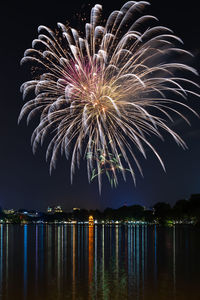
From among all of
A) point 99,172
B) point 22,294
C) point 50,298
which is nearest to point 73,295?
point 50,298

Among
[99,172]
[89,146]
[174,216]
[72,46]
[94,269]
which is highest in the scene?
[72,46]

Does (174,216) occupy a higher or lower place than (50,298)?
lower

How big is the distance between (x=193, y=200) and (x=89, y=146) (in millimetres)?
134974

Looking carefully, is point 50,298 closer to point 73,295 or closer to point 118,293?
point 73,295

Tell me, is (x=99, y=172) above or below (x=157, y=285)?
above

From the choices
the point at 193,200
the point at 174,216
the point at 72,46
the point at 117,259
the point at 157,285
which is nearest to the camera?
the point at 157,285

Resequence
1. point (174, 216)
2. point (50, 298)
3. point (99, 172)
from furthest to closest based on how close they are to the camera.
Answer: point (174, 216) < point (99, 172) < point (50, 298)

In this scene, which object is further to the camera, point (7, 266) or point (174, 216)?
point (174, 216)

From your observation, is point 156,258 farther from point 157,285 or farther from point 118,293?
point 118,293

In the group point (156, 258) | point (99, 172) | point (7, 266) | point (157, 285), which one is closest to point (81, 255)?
point (156, 258)

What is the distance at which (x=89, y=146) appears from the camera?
3697 cm

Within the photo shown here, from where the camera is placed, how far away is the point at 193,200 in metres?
165

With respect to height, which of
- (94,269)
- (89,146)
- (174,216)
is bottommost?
(174,216)

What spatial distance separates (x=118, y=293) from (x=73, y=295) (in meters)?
2.60
